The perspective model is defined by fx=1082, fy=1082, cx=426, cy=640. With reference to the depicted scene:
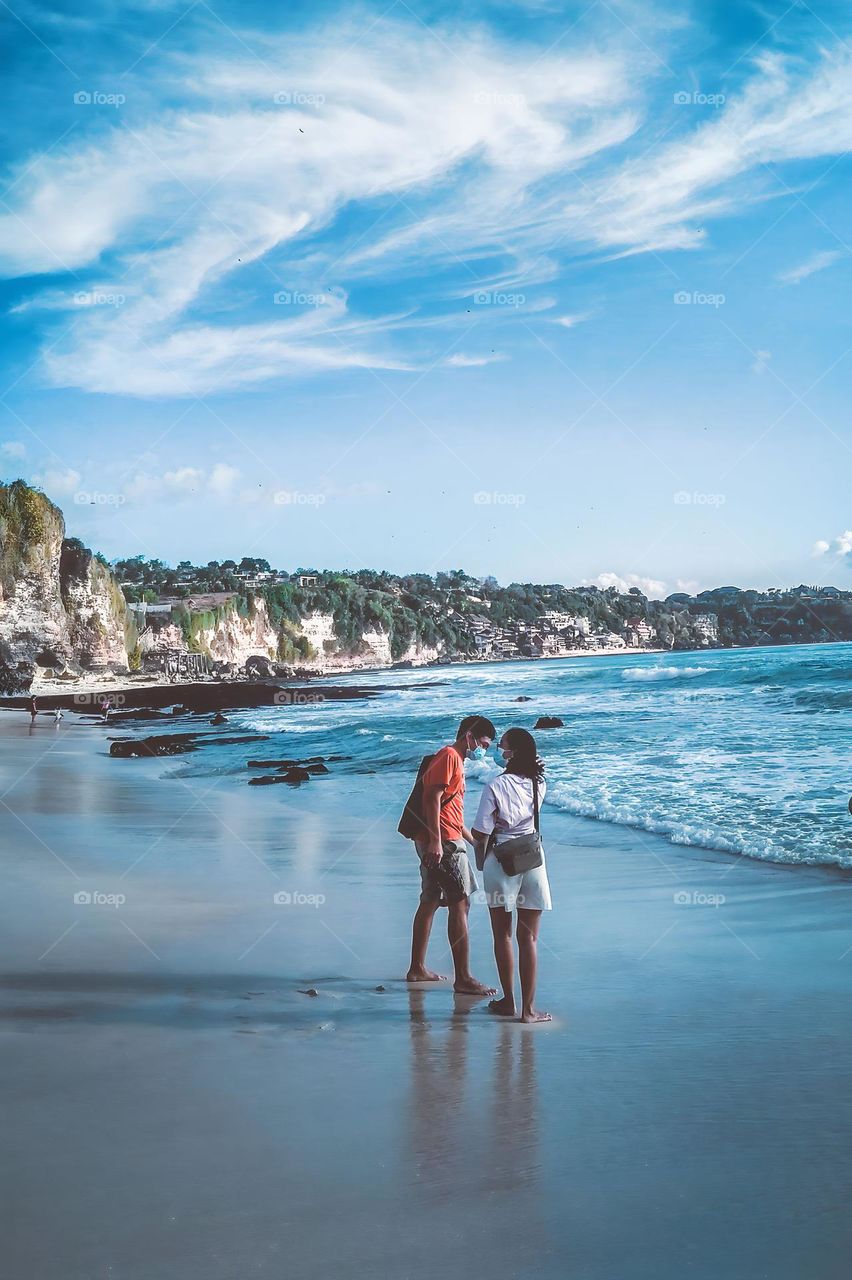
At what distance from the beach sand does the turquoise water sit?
14.7ft

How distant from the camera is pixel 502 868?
5.89 metres

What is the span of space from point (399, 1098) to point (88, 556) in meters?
68.3

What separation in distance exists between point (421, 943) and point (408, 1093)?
6.34 ft

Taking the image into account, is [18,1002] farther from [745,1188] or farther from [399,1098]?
[745,1188]

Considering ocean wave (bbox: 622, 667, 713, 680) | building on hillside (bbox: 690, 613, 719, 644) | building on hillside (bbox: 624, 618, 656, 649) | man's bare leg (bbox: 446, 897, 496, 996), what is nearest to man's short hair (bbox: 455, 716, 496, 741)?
man's bare leg (bbox: 446, 897, 496, 996)

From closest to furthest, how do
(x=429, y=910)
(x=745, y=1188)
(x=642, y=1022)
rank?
(x=745, y=1188), (x=642, y=1022), (x=429, y=910)

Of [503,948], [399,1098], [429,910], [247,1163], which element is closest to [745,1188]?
[399,1098]

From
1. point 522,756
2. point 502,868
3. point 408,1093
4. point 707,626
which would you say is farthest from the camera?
point 707,626

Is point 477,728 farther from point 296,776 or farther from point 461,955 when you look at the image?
point 296,776

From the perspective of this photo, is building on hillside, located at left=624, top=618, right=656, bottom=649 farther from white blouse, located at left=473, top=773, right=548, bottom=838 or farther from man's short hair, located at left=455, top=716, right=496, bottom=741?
white blouse, located at left=473, top=773, right=548, bottom=838

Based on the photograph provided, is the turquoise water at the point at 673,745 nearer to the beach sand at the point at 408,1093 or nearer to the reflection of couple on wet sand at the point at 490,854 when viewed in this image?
the beach sand at the point at 408,1093

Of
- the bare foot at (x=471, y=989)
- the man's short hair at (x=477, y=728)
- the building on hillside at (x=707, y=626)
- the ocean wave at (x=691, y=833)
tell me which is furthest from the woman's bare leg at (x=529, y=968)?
the building on hillside at (x=707, y=626)

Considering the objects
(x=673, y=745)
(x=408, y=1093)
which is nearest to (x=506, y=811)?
(x=408, y=1093)

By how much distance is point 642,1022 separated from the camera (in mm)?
5590
